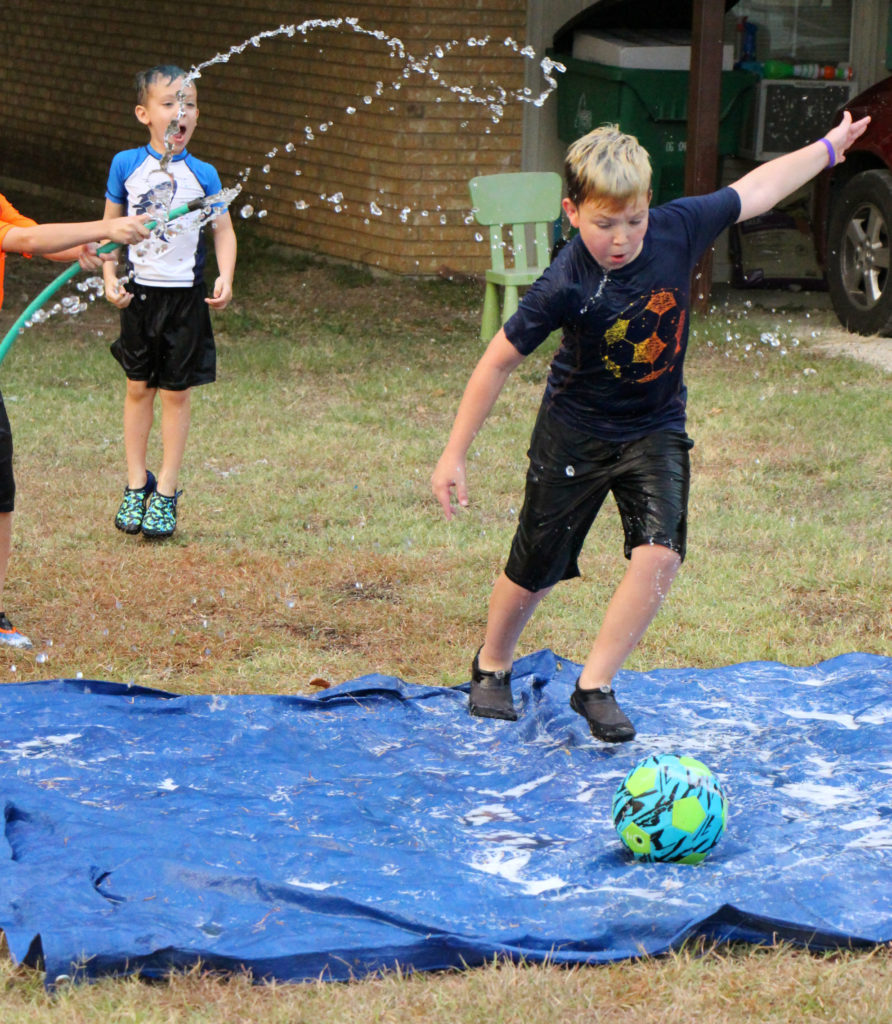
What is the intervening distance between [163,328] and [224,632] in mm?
1472

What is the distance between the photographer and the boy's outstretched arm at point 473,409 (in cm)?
399

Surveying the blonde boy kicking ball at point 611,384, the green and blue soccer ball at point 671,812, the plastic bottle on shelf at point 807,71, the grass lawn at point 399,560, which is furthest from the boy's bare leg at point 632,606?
the plastic bottle on shelf at point 807,71

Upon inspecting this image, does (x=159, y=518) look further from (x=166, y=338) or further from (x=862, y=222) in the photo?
(x=862, y=222)

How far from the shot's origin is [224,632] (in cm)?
535

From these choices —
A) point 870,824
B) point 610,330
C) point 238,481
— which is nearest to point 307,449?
point 238,481

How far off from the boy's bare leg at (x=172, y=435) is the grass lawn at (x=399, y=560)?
250 millimetres

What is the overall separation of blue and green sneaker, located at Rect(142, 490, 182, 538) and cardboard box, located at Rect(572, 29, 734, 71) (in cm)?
640

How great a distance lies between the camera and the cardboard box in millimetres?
11070

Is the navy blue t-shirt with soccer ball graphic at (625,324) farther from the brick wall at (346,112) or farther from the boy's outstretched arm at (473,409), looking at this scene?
the brick wall at (346,112)

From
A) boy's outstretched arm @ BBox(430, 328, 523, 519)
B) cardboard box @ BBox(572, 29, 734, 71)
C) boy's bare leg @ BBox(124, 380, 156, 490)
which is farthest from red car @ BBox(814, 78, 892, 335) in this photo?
boy's outstretched arm @ BBox(430, 328, 523, 519)

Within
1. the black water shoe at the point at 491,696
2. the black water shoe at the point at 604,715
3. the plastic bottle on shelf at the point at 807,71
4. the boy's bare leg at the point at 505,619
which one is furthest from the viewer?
Result: the plastic bottle on shelf at the point at 807,71

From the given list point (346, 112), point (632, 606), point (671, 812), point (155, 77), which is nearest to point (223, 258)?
point (155, 77)

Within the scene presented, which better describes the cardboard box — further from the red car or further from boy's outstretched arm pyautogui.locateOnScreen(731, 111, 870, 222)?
boy's outstretched arm pyautogui.locateOnScreen(731, 111, 870, 222)

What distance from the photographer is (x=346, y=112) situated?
12211 mm
